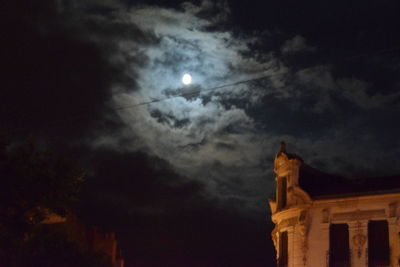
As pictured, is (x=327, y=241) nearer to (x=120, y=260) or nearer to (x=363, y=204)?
(x=363, y=204)

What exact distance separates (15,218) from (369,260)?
55.5ft

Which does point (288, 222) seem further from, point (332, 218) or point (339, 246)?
point (339, 246)

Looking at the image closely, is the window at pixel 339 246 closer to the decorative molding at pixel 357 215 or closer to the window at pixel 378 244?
the decorative molding at pixel 357 215

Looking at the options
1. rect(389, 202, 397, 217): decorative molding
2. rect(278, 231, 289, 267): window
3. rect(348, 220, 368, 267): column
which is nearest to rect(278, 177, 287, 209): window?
rect(278, 231, 289, 267): window

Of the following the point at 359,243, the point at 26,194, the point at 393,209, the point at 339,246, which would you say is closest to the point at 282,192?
the point at 339,246

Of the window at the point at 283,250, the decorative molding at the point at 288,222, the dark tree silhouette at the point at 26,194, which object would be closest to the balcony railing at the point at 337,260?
the decorative molding at the point at 288,222

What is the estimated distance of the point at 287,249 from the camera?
34562 millimetres

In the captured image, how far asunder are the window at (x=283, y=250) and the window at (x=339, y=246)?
2877 millimetres

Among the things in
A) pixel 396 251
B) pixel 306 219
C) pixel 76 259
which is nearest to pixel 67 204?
pixel 76 259

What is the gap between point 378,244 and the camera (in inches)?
1232

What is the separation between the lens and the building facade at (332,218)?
31188mm

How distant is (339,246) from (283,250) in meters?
3.58

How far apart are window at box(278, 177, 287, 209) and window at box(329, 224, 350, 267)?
352 cm

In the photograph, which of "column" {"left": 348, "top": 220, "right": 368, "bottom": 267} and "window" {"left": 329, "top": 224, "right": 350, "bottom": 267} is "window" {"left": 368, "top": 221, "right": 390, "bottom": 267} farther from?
"window" {"left": 329, "top": 224, "right": 350, "bottom": 267}
